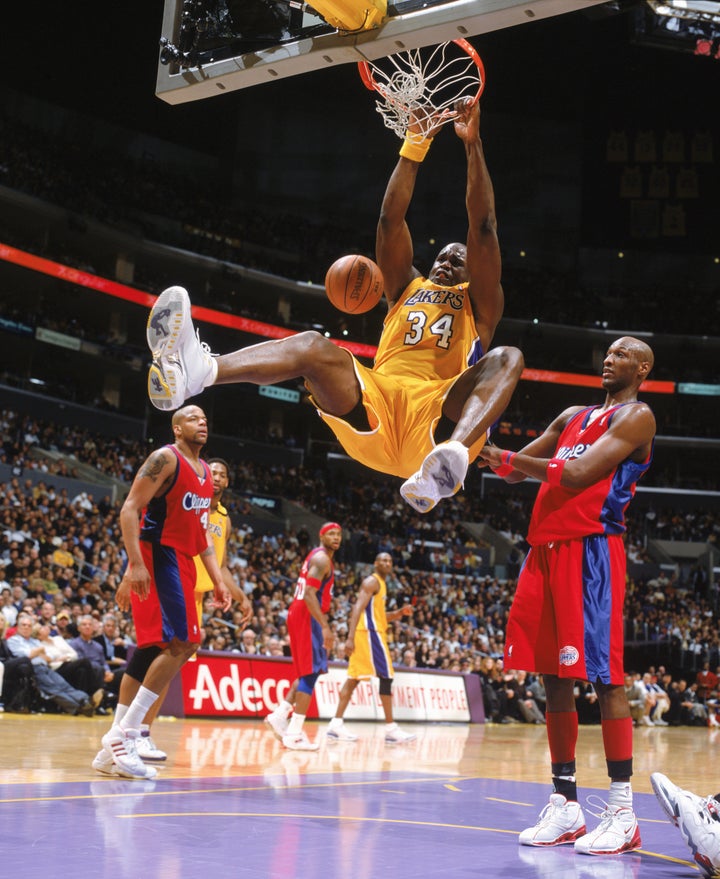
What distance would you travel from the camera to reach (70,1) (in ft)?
95.3

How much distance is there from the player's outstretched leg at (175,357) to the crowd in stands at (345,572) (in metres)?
8.09

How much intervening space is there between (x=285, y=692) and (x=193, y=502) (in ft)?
25.7

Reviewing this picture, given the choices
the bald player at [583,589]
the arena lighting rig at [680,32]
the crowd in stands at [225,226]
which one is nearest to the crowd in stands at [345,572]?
the crowd in stands at [225,226]

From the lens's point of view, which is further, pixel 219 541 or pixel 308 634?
pixel 308 634

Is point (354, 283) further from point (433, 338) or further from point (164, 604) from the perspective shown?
point (164, 604)

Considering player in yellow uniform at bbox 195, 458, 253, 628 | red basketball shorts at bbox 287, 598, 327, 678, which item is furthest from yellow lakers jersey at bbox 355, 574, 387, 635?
player in yellow uniform at bbox 195, 458, 253, 628

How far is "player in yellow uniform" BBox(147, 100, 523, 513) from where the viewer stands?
4.49m

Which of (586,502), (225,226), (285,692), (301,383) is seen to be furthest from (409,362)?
(301,383)

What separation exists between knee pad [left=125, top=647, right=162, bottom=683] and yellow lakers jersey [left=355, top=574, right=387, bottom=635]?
542 centimetres

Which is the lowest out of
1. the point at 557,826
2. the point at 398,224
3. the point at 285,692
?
the point at 285,692

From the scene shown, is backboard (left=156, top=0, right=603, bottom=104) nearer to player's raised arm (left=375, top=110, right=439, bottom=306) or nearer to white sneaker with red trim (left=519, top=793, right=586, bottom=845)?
player's raised arm (left=375, top=110, right=439, bottom=306)

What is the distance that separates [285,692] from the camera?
46.4ft

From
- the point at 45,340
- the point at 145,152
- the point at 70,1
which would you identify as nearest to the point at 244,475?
the point at 45,340

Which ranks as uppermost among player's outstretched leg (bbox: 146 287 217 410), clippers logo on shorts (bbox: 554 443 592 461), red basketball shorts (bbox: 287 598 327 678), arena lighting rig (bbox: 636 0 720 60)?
arena lighting rig (bbox: 636 0 720 60)
